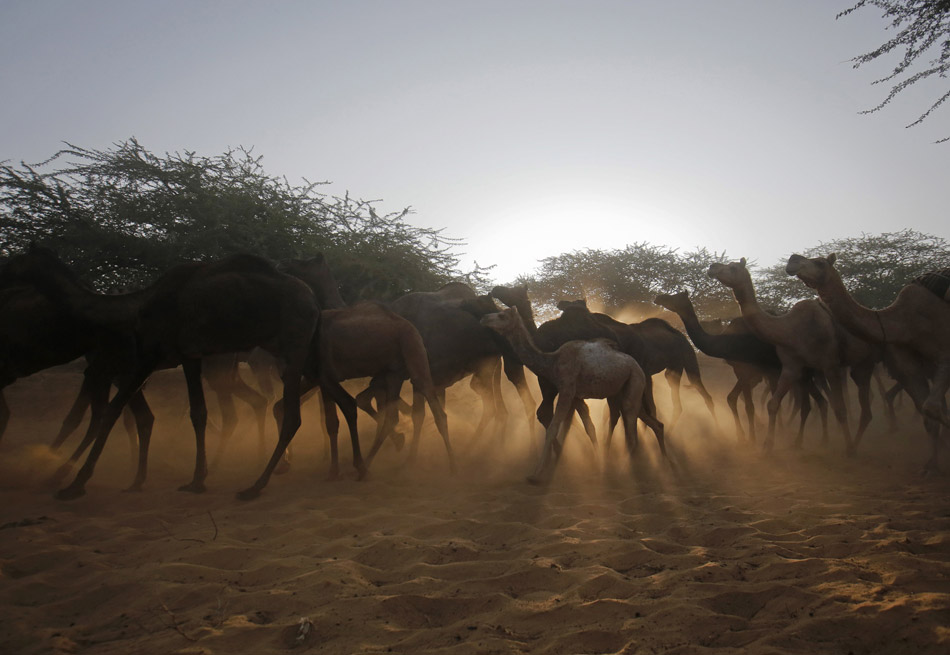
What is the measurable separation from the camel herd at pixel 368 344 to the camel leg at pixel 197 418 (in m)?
0.02

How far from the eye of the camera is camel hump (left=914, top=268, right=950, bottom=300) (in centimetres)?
712

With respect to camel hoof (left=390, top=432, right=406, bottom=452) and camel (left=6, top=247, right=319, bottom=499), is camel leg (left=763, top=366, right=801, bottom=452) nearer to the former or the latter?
camel hoof (left=390, top=432, right=406, bottom=452)

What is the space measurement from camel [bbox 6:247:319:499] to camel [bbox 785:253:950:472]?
5.44 metres

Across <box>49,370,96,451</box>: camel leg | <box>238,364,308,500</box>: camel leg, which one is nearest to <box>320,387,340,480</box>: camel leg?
<box>238,364,308,500</box>: camel leg

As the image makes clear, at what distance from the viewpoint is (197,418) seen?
6273 mm

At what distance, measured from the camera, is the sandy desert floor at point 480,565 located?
290 cm

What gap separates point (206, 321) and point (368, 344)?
1.85m

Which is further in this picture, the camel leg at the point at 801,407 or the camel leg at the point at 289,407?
the camel leg at the point at 801,407

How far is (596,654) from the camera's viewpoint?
2.75 metres

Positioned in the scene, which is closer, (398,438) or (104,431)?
(104,431)

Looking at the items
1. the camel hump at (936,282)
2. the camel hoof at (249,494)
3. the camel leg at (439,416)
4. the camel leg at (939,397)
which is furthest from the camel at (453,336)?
the camel hump at (936,282)

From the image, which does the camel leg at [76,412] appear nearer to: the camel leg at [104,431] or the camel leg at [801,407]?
the camel leg at [104,431]

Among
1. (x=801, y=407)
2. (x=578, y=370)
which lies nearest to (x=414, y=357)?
(x=578, y=370)

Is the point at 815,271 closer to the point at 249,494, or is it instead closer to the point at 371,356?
the point at 371,356
